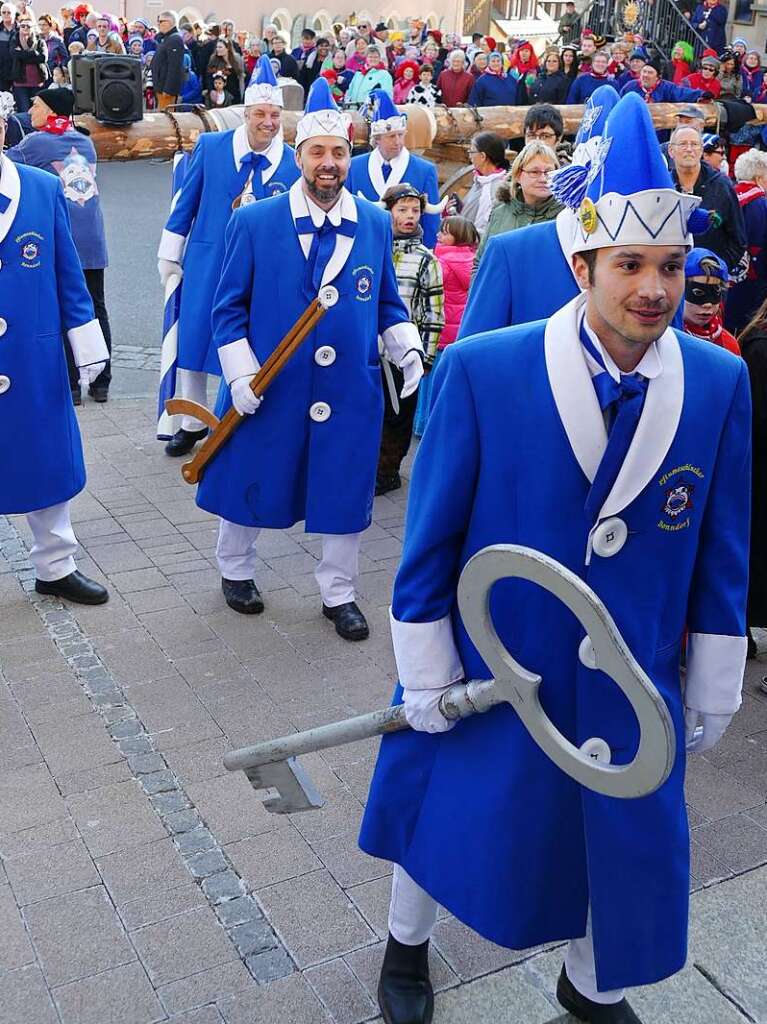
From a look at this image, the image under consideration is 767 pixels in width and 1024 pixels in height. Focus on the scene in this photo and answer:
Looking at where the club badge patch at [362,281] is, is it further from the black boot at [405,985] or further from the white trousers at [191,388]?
the black boot at [405,985]

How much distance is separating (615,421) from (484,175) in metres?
5.90

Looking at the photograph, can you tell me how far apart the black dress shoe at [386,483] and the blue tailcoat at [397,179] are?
1.69 metres

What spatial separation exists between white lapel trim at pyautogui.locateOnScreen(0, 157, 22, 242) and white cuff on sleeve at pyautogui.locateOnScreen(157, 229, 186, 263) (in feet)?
6.18

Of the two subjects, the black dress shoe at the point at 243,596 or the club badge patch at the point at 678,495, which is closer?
the club badge patch at the point at 678,495

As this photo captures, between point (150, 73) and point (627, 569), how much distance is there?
792 inches

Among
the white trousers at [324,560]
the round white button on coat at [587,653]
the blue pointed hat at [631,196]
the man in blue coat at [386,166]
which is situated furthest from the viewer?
the man in blue coat at [386,166]

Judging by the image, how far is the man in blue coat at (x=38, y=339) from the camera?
4.73m

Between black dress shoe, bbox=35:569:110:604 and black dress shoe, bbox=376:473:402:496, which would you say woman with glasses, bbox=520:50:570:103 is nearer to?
black dress shoe, bbox=376:473:402:496

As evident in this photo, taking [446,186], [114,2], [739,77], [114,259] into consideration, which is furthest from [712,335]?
[114,2]

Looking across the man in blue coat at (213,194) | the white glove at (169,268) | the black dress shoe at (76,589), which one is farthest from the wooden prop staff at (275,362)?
the white glove at (169,268)

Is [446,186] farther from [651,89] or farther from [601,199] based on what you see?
[601,199]

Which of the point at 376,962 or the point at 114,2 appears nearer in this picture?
the point at 376,962

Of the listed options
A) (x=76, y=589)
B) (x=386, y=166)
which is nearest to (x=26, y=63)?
(x=386, y=166)

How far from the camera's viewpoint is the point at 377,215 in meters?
4.89
